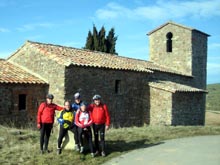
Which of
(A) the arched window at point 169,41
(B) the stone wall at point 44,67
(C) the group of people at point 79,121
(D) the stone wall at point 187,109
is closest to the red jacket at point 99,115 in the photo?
(C) the group of people at point 79,121

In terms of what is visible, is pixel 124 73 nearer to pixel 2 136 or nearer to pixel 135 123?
pixel 135 123

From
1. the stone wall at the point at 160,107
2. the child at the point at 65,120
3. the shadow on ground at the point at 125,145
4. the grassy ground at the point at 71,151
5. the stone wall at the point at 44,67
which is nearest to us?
the grassy ground at the point at 71,151

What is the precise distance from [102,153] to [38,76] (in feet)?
29.6

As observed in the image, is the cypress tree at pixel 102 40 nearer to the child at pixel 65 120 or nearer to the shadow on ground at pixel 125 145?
the shadow on ground at pixel 125 145

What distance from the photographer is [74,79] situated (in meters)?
16.0

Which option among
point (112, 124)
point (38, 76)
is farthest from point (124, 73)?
point (38, 76)

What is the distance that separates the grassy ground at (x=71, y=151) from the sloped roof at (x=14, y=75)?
3.82 m

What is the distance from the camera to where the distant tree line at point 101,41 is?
3469 cm

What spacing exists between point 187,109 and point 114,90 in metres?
5.28

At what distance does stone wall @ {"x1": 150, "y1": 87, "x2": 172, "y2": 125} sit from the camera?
746 inches

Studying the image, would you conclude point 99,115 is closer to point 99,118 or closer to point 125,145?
point 99,118

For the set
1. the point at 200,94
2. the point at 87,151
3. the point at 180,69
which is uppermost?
the point at 180,69

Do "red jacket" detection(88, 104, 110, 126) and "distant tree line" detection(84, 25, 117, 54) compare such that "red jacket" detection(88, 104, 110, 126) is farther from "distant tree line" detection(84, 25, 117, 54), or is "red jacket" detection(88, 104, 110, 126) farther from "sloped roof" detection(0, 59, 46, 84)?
"distant tree line" detection(84, 25, 117, 54)

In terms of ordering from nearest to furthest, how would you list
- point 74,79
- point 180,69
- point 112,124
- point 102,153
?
point 102,153 < point 74,79 < point 112,124 < point 180,69
